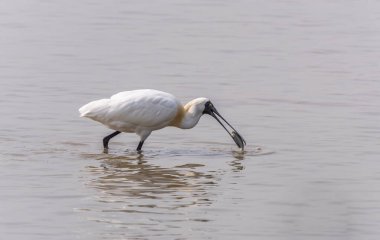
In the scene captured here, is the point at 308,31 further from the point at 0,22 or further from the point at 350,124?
the point at 350,124

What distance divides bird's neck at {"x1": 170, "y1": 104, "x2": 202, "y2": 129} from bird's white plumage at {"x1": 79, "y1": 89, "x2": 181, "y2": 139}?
0.62ft

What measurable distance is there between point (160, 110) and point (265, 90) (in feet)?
12.6

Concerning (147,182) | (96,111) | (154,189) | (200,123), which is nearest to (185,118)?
(96,111)

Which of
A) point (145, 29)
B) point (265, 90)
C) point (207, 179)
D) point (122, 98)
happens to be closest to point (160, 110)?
point (122, 98)

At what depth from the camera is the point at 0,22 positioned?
23.4m

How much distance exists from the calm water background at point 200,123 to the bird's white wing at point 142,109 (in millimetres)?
341

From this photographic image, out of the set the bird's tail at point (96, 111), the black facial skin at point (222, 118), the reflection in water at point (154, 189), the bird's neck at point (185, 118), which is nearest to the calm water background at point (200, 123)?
the reflection in water at point (154, 189)

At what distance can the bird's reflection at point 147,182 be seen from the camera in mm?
12203

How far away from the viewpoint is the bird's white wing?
1467cm

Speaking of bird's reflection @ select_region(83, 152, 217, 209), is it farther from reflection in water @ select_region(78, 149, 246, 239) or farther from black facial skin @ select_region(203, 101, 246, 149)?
black facial skin @ select_region(203, 101, 246, 149)

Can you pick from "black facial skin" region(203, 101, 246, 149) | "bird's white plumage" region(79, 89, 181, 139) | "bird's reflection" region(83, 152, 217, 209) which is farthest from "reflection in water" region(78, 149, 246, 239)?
"bird's white plumage" region(79, 89, 181, 139)

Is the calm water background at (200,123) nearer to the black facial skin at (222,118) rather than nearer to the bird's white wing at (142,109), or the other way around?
the black facial skin at (222,118)

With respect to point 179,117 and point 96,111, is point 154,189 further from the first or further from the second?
point 179,117

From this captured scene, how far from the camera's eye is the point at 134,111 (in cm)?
1469
